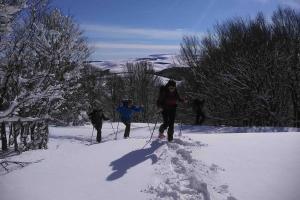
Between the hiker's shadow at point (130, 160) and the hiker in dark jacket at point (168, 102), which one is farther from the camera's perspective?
the hiker in dark jacket at point (168, 102)

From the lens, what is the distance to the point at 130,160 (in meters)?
7.38

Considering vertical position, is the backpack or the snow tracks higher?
the backpack

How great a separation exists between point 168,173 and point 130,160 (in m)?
1.07

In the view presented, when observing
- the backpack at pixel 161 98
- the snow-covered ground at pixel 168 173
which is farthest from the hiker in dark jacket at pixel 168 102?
the snow-covered ground at pixel 168 173

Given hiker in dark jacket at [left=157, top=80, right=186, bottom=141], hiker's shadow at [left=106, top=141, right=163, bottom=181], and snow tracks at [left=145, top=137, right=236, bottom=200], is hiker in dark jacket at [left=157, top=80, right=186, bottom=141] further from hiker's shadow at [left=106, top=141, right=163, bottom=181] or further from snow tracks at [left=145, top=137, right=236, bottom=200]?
snow tracks at [left=145, top=137, right=236, bottom=200]

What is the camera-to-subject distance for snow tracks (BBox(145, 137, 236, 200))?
5.67 metres

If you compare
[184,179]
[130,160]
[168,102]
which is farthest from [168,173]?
[168,102]

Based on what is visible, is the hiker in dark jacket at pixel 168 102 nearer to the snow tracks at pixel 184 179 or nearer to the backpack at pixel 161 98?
the backpack at pixel 161 98

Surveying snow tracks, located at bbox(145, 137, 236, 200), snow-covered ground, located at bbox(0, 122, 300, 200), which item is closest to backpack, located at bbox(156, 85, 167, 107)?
snow-covered ground, located at bbox(0, 122, 300, 200)

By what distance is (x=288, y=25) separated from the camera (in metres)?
27.4

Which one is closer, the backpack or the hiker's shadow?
the hiker's shadow

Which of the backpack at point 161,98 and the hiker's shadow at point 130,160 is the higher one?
the backpack at point 161,98

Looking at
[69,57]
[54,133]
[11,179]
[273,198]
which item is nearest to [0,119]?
[11,179]

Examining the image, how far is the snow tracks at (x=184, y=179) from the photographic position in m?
5.67
